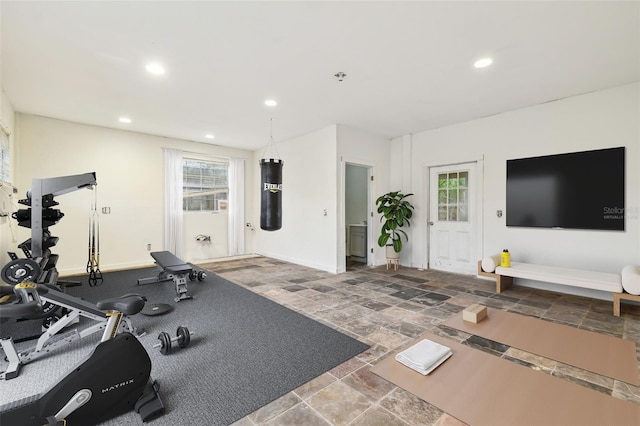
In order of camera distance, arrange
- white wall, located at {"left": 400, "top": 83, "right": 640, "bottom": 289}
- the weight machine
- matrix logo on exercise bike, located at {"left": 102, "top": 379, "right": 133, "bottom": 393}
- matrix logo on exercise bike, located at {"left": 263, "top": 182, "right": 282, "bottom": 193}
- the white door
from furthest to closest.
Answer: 1. the white door
2. matrix logo on exercise bike, located at {"left": 263, "top": 182, "right": 282, "bottom": 193}
3. white wall, located at {"left": 400, "top": 83, "right": 640, "bottom": 289}
4. the weight machine
5. matrix logo on exercise bike, located at {"left": 102, "top": 379, "right": 133, "bottom": 393}

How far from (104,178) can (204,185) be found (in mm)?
1971

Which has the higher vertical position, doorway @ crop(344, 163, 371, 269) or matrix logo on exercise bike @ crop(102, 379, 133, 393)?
doorway @ crop(344, 163, 371, 269)

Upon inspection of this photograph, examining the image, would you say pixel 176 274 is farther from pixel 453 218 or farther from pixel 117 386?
pixel 453 218

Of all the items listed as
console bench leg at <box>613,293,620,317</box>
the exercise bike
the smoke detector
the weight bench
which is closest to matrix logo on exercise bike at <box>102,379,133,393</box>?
the exercise bike

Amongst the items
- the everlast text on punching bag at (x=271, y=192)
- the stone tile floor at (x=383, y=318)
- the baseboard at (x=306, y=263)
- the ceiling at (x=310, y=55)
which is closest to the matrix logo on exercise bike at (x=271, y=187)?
the everlast text on punching bag at (x=271, y=192)

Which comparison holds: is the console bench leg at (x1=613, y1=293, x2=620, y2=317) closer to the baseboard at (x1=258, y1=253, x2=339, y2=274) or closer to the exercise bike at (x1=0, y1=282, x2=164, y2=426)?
the baseboard at (x1=258, y1=253, x2=339, y2=274)

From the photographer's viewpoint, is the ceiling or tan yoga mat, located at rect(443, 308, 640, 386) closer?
tan yoga mat, located at rect(443, 308, 640, 386)

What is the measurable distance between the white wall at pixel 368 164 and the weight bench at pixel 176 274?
2611mm

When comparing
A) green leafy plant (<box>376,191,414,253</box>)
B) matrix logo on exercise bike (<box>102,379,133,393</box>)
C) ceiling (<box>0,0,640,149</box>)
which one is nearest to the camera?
matrix logo on exercise bike (<box>102,379,133,393</box>)

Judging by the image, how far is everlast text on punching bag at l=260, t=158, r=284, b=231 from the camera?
436 cm

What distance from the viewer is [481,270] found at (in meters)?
4.33

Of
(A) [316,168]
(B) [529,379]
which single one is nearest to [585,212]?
(B) [529,379]

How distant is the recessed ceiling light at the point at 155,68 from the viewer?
10.1 feet

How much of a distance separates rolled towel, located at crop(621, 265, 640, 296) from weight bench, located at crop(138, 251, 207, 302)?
5.25 meters
